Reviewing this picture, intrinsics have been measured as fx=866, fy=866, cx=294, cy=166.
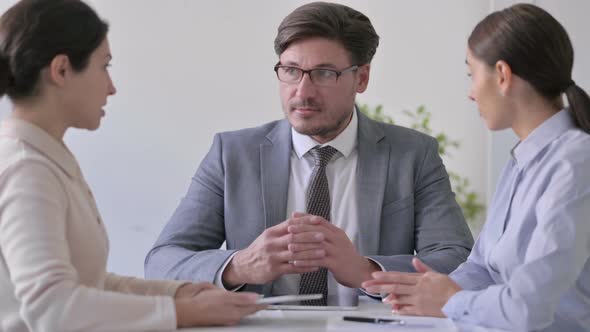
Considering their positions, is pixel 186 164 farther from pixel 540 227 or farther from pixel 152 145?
pixel 540 227

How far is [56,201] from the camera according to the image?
1.74 metres

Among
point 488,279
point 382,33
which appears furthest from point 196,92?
point 488,279

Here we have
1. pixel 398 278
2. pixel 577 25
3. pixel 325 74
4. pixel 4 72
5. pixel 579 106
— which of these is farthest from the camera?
pixel 577 25

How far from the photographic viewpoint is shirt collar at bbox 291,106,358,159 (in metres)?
2.93

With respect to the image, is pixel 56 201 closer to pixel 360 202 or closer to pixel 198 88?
pixel 360 202

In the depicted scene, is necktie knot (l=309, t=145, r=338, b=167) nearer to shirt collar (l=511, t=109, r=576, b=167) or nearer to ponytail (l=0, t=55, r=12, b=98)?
shirt collar (l=511, t=109, r=576, b=167)

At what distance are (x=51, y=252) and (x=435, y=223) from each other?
149 centimetres

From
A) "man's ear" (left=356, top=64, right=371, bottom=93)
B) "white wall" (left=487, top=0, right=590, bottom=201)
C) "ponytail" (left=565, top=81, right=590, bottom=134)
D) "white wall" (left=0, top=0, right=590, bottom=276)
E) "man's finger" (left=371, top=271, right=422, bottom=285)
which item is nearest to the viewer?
"ponytail" (left=565, top=81, right=590, bottom=134)

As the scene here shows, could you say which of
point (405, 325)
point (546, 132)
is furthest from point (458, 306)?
point (546, 132)

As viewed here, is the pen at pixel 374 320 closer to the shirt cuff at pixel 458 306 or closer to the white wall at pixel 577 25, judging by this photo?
the shirt cuff at pixel 458 306

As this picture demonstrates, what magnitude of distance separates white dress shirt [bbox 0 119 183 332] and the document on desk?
1.19 ft

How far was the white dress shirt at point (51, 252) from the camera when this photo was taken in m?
1.67

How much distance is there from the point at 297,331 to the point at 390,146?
4.01 feet

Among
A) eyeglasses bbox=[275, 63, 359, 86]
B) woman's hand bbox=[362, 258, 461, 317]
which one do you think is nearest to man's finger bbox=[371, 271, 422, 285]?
woman's hand bbox=[362, 258, 461, 317]
